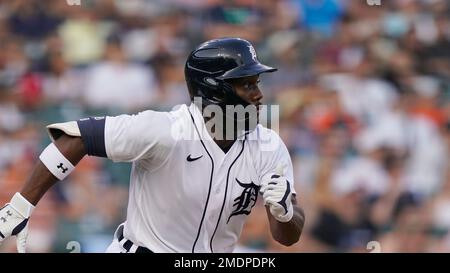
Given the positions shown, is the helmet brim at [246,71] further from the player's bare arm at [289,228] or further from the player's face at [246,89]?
the player's bare arm at [289,228]

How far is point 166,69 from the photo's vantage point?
26.2 feet

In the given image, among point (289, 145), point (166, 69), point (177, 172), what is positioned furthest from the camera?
point (166, 69)

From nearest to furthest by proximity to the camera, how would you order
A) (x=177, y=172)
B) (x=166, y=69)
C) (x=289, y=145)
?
(x=177, y=172) → (x=289, y=145) → (x=166, y=69)

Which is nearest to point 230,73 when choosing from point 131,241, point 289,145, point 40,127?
point 131,241

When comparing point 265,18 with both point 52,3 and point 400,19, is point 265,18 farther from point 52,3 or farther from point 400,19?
point 52,3

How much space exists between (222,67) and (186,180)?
0.56m

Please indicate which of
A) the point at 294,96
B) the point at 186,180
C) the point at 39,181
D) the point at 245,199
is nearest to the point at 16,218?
the point at 39,181

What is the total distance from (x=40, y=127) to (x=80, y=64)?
2.67 ft

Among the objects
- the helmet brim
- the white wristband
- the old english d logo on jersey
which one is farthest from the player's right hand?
the helmet brim

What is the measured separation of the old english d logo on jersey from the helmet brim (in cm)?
49

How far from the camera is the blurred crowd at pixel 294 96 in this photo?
22.1 feet

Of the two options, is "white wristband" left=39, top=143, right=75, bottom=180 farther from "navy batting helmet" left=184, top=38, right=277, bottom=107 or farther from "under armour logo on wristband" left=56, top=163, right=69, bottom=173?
"navy batting helmet" left=184, top=38, right=277, bottom=107

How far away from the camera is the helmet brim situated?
412 cm

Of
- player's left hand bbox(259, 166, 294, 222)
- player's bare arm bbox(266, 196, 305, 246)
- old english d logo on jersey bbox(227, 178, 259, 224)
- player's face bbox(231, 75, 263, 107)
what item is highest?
player's face bbox(231, 75, 263, 107)
